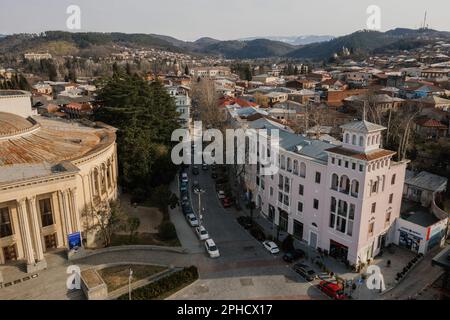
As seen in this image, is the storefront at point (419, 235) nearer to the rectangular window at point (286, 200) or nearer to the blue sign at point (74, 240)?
the rectangular window at point (286, 200)

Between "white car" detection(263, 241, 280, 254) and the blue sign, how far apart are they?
21.6 metres

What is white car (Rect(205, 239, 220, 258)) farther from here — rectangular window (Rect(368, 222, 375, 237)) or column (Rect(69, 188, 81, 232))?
rectangular window (Rect(368, 222, 375, 237))

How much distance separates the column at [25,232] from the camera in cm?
3609

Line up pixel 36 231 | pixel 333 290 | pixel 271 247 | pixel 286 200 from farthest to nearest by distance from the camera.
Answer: pixel 286 200 → pixel 271 247 → pixel 36 231 → pixel 333 290

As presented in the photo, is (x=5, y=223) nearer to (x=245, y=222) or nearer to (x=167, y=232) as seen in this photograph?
(x=167, y=232)

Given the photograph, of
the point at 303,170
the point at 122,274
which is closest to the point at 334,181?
the point at 303,170

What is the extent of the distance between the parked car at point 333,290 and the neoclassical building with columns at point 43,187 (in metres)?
27.4

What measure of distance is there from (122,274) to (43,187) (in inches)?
471

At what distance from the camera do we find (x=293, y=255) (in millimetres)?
41969

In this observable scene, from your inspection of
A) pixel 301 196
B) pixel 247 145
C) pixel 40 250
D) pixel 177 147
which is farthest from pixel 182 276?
pixel 177 147

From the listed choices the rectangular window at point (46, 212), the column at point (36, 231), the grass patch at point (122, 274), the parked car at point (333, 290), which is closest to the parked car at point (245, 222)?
the grass patch at point (122, 274)

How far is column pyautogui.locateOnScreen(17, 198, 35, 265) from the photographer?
3609 centimetres
